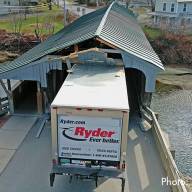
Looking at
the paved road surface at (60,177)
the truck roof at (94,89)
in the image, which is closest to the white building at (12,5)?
the truck roof at (94,89)

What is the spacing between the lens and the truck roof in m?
10.6

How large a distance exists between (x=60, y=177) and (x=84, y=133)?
258cm

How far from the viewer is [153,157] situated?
44.6 ft

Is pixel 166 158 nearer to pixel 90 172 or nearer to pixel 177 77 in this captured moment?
pixel 90 172

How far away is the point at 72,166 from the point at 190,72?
3086 cm

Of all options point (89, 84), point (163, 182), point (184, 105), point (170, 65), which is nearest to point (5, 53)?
point (170, 65)

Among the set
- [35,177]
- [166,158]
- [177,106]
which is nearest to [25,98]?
[35,177]

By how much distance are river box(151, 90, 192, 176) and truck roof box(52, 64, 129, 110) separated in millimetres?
7234

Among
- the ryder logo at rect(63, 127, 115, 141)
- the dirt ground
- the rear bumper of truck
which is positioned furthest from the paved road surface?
the dirt ground

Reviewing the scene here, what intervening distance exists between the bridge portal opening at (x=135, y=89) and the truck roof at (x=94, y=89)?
3540 mm

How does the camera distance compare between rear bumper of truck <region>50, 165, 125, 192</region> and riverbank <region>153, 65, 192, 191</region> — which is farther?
riverbank <region>153, 65, 192, 191</region>

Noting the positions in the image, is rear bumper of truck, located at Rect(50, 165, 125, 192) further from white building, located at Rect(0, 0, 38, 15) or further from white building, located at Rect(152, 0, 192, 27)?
white building, located at Rect(0, 0, 38, 15)

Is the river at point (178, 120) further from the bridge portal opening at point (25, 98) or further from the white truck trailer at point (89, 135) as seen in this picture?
the white truck trailer at point (89, 135)

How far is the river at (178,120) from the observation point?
1925cm
